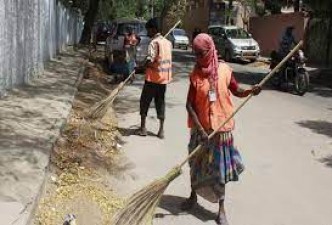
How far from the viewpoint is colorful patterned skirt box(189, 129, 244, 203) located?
5762 millimetres

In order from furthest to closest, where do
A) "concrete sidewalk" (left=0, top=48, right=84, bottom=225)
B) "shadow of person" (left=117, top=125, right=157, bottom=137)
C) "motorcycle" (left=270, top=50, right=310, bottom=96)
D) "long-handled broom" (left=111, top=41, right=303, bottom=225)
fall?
"motorcycle" (left=270, top=50, right=310, bottom=96)
"shadow of person" (left=117, top=125, right=157, bottom=137)
"long-handled broom" (left=111, top=41, right=303, bottom=225)
"concrete sidewalk" (left=0, top=48, right=84, bottom=225)

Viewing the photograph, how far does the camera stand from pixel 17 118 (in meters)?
8.42

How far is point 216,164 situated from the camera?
5.80 meters

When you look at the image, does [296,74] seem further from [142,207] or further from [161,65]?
[142,207]

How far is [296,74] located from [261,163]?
846 cm

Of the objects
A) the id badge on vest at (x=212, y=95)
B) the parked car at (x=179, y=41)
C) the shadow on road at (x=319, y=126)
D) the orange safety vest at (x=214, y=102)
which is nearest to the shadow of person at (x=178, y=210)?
the orange safety vest at (x=214, y=102)

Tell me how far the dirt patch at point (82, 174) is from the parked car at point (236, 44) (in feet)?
59.3

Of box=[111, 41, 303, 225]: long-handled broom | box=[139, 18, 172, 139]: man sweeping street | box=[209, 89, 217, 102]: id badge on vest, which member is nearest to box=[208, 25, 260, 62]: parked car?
box=[139, 18, 172, 139]: man sweeping street

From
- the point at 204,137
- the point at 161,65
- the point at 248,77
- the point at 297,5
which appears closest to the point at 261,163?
the point at 161,65

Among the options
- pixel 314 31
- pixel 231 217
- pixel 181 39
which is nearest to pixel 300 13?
pixel 314 31

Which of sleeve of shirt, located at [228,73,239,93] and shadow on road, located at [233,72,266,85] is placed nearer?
sleeve of shirt, located at [228,73,239,93]

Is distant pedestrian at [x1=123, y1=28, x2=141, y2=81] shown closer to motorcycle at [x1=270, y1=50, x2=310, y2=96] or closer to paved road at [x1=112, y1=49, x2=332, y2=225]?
paved road at [x1=112, y1=49, x2=332, y2=225]

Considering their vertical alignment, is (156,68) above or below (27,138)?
above

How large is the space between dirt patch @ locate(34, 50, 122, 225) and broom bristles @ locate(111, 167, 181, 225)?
305mm
